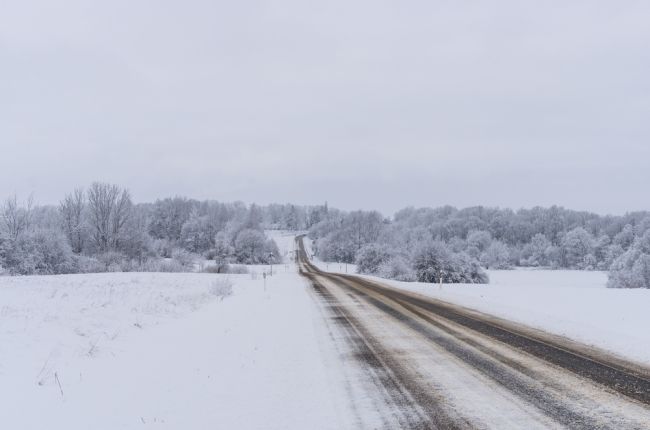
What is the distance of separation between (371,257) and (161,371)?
211 ft

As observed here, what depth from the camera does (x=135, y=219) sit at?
83812 mm

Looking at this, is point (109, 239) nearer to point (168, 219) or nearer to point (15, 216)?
point (15, 216)

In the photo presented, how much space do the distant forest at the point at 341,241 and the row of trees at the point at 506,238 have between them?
29 cm

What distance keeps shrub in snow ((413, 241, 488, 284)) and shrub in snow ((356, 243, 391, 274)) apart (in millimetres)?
19176

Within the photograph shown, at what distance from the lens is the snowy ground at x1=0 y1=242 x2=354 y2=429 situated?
18.9ft

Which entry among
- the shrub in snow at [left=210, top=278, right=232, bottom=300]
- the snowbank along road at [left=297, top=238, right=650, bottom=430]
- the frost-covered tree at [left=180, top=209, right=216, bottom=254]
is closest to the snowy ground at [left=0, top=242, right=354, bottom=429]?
the snowbank along road at [left=297, top=238, right=650, bottom=430]

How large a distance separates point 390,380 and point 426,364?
1381 millimetres

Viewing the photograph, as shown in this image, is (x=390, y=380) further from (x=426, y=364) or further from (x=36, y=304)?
(x=36, y=304)

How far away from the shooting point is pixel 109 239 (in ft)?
220

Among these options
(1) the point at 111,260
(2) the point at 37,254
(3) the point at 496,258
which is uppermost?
(2) the point at 37,254

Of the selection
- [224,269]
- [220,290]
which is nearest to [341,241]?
[224,269]

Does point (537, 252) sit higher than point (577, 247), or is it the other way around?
point (577, 247)

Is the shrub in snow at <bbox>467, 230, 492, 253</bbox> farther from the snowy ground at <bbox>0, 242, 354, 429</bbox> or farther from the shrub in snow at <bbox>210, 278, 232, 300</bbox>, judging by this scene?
the snowy ground at <bbox>0, 242, 354, 429</bbox>

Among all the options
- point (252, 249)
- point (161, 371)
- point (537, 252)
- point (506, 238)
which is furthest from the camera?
point (506, 238)
